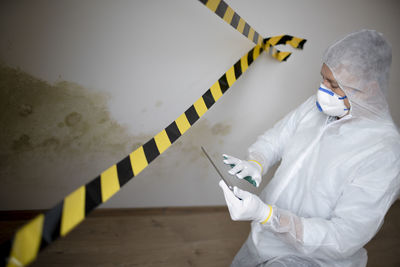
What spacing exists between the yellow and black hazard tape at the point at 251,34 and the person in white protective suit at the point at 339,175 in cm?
47

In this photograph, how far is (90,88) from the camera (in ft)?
5.06

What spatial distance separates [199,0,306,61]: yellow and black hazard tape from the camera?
1193mm

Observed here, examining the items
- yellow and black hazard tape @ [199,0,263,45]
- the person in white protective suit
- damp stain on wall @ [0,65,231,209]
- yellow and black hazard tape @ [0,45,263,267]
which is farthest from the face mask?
damp stain on wall @ [0,65,231,209]

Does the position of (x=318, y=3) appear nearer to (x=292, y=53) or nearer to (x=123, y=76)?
(x=292, y=53)

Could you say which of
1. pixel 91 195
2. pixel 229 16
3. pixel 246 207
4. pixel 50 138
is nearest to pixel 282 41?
pixel 229 16

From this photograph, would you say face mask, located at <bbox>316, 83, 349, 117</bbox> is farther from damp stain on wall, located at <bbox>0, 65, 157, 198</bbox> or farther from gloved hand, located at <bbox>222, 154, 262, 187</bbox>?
damp stain on wall, located at <bbox>0, 65, 157, 198</bbox>

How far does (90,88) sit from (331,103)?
1.28m

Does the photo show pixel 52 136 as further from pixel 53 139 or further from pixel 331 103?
pixel 331 103

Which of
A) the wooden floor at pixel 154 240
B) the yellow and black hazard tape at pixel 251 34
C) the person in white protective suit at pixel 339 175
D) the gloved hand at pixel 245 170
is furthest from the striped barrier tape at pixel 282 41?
the wooden floor at pixel 154 240

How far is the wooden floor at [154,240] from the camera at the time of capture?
176cm

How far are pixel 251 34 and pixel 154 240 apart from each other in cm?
156

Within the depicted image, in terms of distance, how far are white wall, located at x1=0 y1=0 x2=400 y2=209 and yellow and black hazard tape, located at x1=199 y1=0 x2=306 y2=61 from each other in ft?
0.31

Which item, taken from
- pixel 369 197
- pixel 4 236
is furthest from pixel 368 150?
pixel 4 236

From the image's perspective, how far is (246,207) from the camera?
108cm
